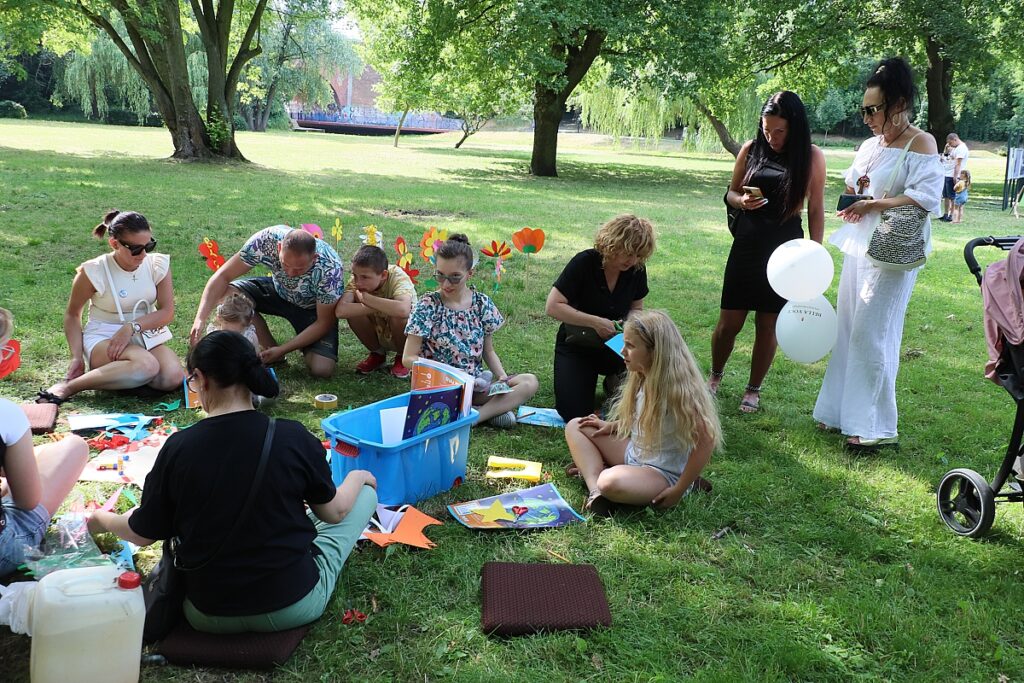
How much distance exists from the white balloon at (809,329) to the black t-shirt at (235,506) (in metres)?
2.70

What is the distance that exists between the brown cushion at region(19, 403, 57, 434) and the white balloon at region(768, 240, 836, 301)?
149 inches

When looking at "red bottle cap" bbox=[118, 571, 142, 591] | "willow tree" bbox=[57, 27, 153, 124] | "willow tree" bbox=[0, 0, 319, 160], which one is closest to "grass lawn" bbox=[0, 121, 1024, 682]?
"red bottle cap" bbox=[118, 571, 142, 591]

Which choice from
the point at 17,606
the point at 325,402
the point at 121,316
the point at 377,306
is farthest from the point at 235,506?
the point at 121,316

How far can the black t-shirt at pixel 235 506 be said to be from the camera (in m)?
2.14

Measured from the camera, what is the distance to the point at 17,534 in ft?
8.28

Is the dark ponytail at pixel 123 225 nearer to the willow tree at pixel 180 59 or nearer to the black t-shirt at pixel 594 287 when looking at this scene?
the black t-shirt at pixel 594 287

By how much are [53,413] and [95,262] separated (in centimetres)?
92

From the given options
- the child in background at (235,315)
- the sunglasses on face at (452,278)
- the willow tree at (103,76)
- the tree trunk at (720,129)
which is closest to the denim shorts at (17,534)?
the child in background at (235,315)

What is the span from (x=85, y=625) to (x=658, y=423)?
2182mm

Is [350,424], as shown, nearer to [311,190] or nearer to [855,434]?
[855,434]

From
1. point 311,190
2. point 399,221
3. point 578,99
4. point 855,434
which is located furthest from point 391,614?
point 578,99

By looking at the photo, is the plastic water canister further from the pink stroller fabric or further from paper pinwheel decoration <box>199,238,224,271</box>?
paper pinwheel decoration <box>199,238,224,271</box>

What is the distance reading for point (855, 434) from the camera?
4.11 metres

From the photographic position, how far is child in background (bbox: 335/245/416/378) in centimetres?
473
